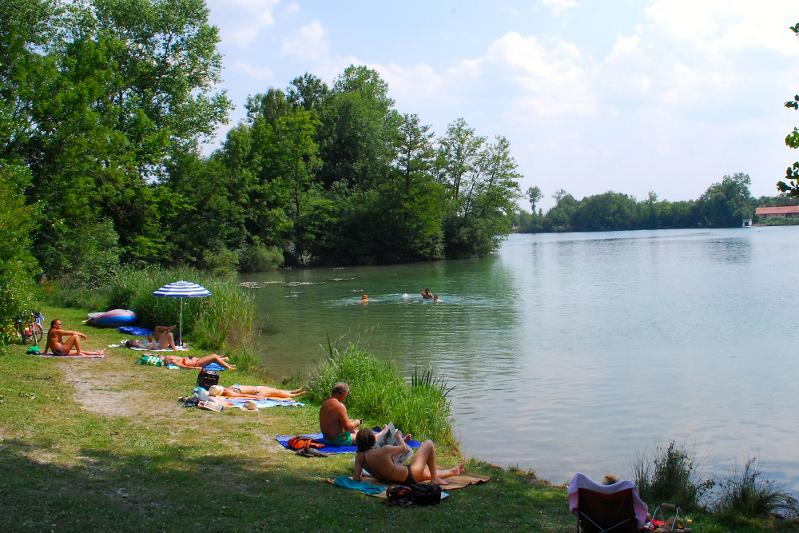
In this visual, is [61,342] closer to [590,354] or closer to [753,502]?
[590,354]

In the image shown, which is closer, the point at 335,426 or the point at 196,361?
the point at 335,426

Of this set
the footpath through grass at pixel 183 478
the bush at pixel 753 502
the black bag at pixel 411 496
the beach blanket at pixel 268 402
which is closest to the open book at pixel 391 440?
the footpath through grass at pixel 183 478

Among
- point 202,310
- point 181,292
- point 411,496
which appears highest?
point 181,292

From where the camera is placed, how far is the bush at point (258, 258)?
5788 cm

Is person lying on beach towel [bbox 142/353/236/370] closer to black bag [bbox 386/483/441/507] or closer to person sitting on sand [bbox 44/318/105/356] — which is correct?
person sitting on sand [bbox 44/318/105/356]

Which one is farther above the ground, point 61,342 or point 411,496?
point 61,342

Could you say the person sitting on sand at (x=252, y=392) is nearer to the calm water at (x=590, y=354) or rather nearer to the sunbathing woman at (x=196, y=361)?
the sunbathing woman at (x=196, y=361)

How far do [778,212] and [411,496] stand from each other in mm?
175568

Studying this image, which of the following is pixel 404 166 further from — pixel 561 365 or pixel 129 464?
pixel 129 464

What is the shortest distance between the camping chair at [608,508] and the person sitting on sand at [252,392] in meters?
7.57

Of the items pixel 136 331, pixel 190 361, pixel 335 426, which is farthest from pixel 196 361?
pixel 335 426

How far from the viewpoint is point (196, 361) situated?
15.7 m

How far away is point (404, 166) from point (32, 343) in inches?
2091

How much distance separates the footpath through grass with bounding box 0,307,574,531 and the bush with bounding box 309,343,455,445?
0.95m
